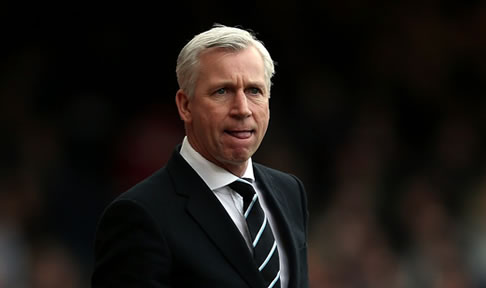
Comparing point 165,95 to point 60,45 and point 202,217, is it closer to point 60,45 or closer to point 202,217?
point 60,45

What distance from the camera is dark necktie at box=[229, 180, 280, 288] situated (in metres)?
2.19

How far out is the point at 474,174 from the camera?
6.98m

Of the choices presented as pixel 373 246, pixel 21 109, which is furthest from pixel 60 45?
pixel 373 246

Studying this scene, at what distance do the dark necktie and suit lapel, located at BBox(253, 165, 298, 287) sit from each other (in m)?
0.06

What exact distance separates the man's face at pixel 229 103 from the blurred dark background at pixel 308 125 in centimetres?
341

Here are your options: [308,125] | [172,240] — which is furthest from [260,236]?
[308,125]

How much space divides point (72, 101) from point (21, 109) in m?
0.36

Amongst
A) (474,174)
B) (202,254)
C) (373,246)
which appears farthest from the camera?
(474,174)

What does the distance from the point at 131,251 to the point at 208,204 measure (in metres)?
0.23

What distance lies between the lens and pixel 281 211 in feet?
7.81

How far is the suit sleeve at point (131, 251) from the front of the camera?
6.68 ft

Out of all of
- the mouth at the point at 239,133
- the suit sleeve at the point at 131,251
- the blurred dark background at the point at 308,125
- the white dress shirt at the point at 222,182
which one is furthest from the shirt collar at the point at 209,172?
the blurred dark background at the point at 308,125

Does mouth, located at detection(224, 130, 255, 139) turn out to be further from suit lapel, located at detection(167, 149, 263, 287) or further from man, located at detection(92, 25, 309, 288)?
suit lapel, located at detection(167, 149, 263, 287)

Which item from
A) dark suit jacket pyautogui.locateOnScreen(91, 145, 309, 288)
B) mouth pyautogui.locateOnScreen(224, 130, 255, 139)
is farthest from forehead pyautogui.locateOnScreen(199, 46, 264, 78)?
dark suit jacket pyautogui.locateOnScreen(91, 145, 309, 288)
